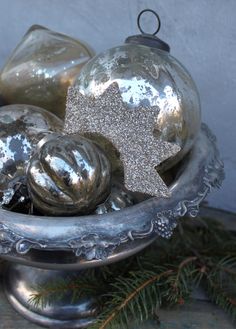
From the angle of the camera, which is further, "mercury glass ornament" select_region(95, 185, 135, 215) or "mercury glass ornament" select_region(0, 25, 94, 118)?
"mercury glass ornament" select_region(0, 25, 94, 118)

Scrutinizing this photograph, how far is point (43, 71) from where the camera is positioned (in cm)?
65

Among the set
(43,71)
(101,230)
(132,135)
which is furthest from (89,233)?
(43,71)

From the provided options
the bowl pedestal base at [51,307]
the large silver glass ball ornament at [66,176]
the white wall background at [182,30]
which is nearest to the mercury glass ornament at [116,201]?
the large silver glass ball ornament at [66,176]

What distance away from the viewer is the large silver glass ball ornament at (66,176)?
0.48m

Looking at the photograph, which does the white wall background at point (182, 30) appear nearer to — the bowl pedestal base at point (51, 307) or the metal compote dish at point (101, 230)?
the metal compote dish at point (101, 230)

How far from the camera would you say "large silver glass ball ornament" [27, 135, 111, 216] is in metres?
0.48

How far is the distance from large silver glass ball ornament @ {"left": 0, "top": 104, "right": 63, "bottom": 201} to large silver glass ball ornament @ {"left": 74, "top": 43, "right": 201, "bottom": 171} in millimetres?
59

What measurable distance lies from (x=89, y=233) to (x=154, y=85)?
0.17 m

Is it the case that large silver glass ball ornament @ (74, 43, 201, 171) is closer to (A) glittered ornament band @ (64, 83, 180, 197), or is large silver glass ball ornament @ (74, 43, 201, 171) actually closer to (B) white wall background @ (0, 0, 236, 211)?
(A) glittered ornament band @ (64, 83, 180, 197)

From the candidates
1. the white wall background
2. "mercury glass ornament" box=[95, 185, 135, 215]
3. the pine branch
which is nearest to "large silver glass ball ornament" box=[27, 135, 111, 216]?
"mercury glass ornament" box=[95, 185, 135, 215]

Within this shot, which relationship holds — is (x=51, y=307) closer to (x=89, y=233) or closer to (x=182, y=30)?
(x=89, y=233)

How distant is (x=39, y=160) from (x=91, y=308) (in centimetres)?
21

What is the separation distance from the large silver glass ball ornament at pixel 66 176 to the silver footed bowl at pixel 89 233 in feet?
0.08

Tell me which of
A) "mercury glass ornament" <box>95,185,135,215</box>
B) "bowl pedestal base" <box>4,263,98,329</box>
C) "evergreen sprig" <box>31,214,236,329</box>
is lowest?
"bowl pedestal base" <box>4,263,98,329</box>
